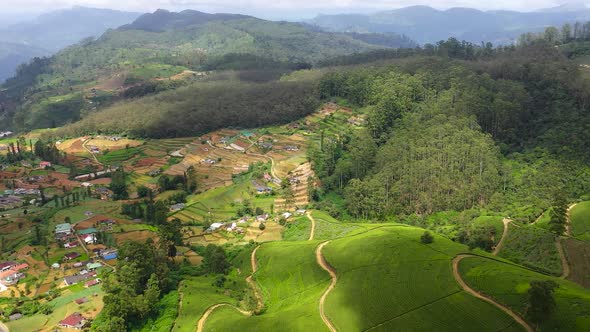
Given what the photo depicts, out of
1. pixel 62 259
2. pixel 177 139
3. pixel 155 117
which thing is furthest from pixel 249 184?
pixel 155 117

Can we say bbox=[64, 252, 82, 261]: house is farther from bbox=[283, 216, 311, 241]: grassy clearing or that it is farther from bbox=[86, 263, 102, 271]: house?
bbox=[283, 216, 311, 241]: grassy clearing

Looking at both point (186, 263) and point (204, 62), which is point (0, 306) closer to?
point (186, 263)

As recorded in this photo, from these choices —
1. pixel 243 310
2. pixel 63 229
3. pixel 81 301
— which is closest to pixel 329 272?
pixel 243 310

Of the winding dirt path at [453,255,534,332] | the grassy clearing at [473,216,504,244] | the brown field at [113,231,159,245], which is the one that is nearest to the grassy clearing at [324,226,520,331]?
the winding dirt path at [453,255,534,332]

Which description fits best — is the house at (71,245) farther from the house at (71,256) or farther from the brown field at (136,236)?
the brown field at (136,236)

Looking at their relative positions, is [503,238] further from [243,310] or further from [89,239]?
[89,239]

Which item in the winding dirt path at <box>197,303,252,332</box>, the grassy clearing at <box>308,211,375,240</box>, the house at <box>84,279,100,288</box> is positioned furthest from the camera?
the grassy clearing at <box>308,211,375,240</box>
